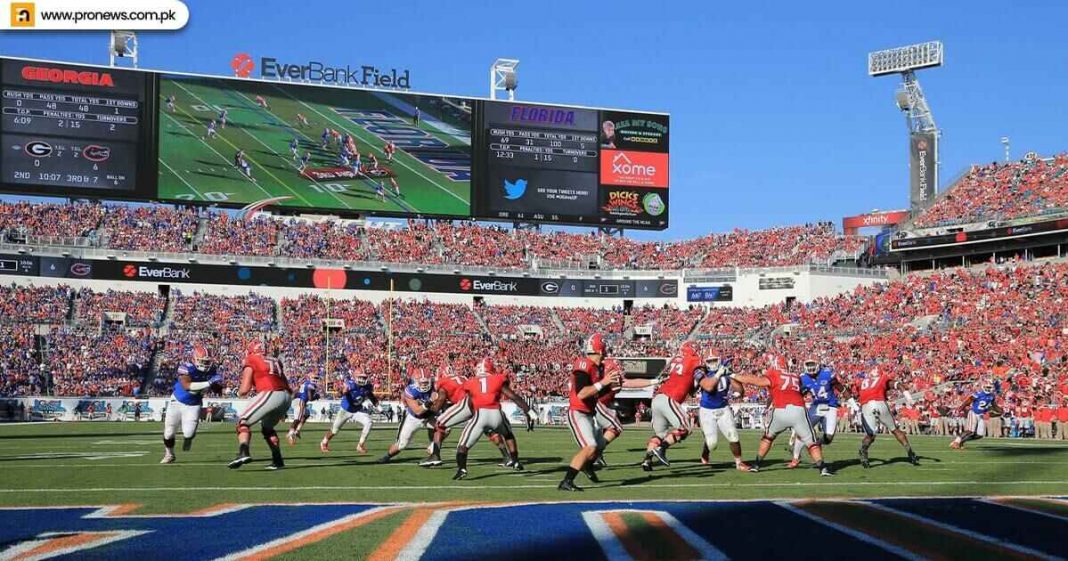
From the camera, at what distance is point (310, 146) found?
61.5m

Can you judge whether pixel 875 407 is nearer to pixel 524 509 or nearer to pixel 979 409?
pixel 979 409

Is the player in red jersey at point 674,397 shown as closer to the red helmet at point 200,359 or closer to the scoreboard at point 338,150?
the red helmet at point 200,359

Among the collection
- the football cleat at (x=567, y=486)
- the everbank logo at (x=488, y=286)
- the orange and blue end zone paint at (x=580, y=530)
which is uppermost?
the everbank logo at (x=488, y=286)

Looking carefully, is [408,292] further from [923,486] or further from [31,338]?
[923,486]

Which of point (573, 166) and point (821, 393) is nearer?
point (821, 393)

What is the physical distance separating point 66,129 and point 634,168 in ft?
99.4

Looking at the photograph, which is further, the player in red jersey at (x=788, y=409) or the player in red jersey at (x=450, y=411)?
the player in red jersey at (x=450, y=411)

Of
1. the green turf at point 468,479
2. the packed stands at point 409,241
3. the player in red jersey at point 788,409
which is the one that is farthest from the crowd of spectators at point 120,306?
the player in red jersey at point 788,409

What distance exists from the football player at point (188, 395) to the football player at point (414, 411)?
11.5ft

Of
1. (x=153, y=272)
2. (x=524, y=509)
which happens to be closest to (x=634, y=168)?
(x=153, y=272)

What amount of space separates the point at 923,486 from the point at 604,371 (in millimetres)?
4853

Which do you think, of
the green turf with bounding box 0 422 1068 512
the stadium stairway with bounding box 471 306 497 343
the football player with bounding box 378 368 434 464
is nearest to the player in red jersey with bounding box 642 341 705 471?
the green turf with bounding box 0 422 1068 512

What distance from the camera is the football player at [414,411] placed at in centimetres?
2152

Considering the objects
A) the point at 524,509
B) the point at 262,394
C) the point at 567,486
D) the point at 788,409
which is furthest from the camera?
the point at 788,409
